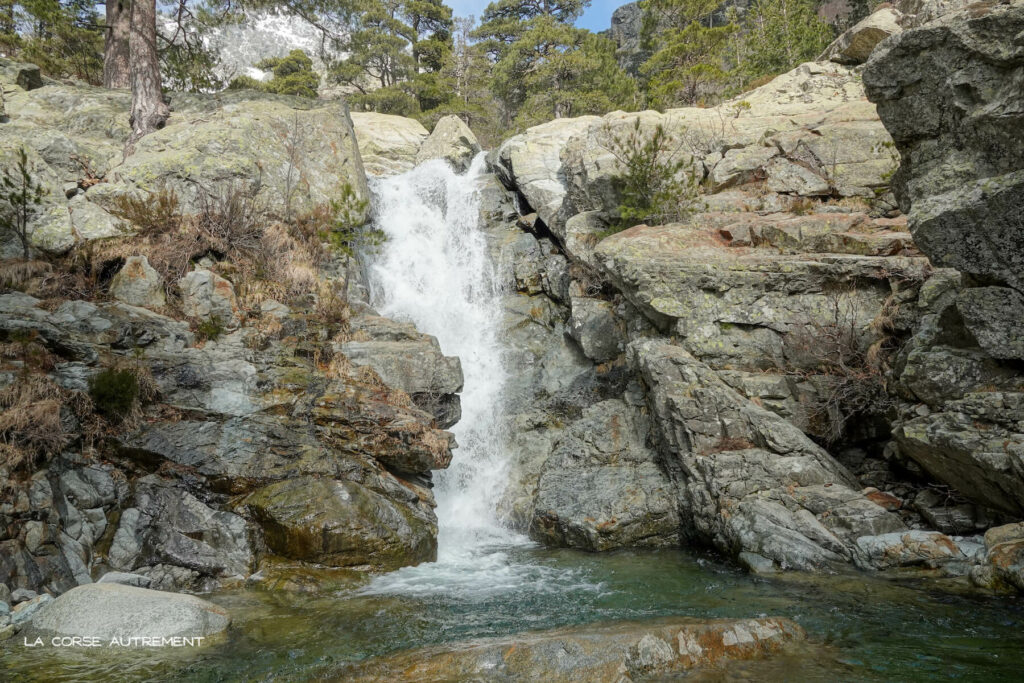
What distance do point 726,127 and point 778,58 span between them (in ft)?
51.1

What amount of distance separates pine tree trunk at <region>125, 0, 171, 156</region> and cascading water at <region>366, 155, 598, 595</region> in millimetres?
7125

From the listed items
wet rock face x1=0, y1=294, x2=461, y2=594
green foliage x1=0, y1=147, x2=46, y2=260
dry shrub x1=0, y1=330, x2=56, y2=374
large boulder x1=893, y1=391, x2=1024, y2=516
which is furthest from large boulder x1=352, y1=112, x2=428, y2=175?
large boulder x1=893, y1=391, x2=1024, y2=516

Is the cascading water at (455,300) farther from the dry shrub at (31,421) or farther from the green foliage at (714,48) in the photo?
the green foliage at (714,48)

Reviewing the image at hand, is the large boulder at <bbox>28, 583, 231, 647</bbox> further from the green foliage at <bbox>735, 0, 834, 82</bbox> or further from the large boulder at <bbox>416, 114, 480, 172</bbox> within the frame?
the green foliage at <bbox>735, 0, 834, 82</bbox>

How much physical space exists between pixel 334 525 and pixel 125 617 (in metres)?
3.12

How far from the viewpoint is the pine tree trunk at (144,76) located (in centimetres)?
1739

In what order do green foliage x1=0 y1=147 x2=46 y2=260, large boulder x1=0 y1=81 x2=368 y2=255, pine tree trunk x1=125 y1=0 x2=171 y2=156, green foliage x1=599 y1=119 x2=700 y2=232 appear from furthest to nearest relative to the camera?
pine tree trunk x1=125 y1=0 x2=171 y2=156 < green foliage x1=599 y1=119 x2=700 y2=232 < large boulder x1=0 y1=81 x2=368 y2=255 < green foliage x1=0 y1=147 x2=46 y2=260

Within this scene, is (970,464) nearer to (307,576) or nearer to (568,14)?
(307,576)

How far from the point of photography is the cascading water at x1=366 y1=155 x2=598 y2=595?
9.66 meters

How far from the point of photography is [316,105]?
822 inches

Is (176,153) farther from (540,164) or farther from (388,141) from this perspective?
(388,141)

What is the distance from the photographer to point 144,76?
17.8 m

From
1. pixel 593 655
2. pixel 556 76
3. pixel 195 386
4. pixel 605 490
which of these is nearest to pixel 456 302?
pixel 605 490

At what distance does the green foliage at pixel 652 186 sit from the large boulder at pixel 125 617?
1271 cm
